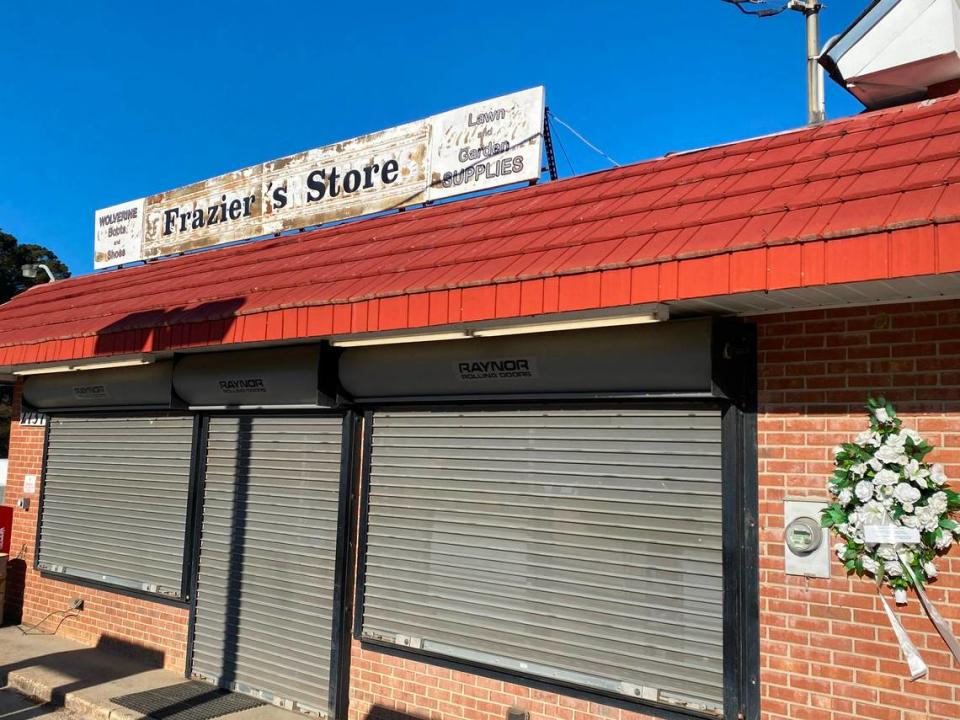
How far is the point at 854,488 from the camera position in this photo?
4.25 meters

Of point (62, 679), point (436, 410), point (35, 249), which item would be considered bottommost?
point (62, 679)

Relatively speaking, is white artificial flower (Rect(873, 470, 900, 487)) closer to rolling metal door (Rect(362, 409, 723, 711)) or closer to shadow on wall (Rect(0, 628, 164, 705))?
rolling metal door (Rect(362, 409, 723, 711))

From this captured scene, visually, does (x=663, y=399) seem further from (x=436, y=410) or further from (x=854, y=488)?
(x=436, y=410)

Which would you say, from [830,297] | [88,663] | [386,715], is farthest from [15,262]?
[830,297]

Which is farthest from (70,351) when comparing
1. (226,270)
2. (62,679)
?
(62,679)

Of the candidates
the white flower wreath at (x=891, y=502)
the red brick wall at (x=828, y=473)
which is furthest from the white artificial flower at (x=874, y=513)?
the red brick wall at (x=828, y=473)

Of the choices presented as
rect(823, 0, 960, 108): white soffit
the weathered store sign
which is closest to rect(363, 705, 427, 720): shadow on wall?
the weathered store sign

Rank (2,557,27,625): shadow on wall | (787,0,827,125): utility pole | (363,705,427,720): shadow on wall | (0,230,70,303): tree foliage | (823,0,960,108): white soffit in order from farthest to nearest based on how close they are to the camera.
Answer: (0,230,70,303): tree foliage → (787,0,827,125): utility pole → (2,557,27,625): shadow on wall → (363,705,427,720): shadow on wall → (823,0,960,108): white soffit

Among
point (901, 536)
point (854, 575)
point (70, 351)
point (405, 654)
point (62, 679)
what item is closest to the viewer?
point (901, 536)

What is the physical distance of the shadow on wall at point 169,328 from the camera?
7.33m

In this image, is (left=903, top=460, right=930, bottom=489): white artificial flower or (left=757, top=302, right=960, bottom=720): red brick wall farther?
(left=757, top=302, right=960, bottom=720): red brick wall

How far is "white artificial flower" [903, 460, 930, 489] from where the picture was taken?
410cm

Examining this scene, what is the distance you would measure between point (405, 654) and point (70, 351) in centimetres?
484

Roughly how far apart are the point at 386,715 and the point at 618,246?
4.06 metres
